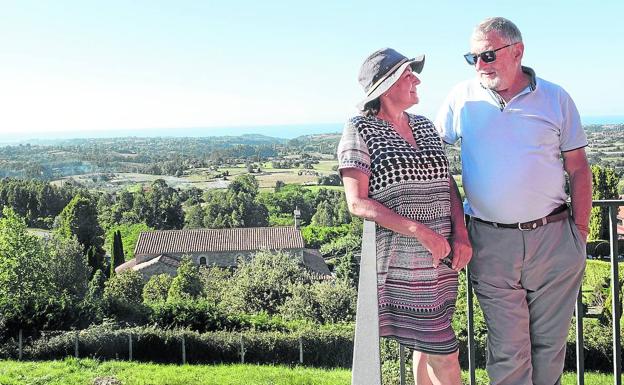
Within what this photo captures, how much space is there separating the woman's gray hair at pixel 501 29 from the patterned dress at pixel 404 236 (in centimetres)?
36

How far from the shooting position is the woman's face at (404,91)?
58.9 inches

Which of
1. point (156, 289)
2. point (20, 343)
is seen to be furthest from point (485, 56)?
point (156, 289)

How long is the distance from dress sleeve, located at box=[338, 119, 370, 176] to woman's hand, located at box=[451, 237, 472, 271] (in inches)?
12.5

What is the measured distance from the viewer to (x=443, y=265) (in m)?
1.53

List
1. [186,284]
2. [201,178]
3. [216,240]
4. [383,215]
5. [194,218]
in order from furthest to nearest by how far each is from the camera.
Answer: [201,178] → [194,218] → [216,240] → [186,284] → [383,215]

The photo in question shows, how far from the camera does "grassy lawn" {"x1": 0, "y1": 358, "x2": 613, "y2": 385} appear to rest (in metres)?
7.52

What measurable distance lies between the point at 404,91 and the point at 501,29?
34 cm

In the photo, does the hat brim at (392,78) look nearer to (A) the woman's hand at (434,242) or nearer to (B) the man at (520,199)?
(B) the man at (520,199)

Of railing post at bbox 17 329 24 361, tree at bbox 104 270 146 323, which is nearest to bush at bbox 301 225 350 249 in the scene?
tree at bbox 104 270 146 323

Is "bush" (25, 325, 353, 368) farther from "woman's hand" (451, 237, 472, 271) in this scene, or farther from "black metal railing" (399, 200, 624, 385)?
"woman's hand" (451, 237, 472, 271)

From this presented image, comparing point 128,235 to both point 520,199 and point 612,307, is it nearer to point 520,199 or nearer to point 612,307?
point 612,307

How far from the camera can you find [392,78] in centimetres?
147

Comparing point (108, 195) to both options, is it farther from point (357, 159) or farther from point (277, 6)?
point (357, 159)

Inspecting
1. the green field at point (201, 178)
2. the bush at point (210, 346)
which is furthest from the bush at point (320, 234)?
the bush at point (210, 346)
